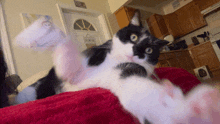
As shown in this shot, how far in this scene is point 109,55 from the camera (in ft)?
1.11

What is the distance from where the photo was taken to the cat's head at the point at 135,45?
328 millimetres

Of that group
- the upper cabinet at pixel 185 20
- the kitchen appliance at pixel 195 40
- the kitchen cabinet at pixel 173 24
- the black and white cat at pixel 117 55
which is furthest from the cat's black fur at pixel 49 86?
the kitchen appliance at pixel 195 40

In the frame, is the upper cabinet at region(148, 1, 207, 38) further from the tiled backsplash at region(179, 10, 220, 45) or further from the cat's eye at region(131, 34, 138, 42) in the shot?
the cat's eye at region(131, 34, 138, 42)

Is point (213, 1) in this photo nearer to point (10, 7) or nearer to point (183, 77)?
point (183, 77)

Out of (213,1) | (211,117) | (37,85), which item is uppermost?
(213,1)

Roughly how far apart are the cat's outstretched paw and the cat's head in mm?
149

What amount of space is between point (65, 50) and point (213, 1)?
3.37m

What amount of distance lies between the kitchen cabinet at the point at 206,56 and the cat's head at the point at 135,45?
113 inches

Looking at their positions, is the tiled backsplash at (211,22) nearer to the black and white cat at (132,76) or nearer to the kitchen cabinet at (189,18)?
the kitchen cabinet at (189,18)

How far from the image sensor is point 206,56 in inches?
104

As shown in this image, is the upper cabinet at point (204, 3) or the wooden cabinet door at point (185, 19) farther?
the wooden cabinet door at point (185, 19)

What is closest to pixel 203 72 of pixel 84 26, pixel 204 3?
pixel 204 3

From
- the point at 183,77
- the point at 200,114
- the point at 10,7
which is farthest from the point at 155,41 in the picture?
the point at 10,7

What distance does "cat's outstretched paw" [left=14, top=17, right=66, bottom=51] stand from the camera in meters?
0.26
